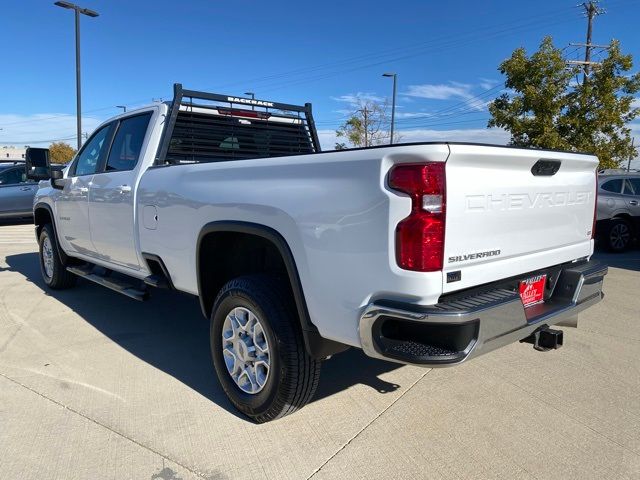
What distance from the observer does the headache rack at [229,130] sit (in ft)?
14.9

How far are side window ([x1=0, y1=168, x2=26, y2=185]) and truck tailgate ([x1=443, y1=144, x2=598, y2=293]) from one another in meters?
13.2

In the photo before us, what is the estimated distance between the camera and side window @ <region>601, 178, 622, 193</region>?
10.6m

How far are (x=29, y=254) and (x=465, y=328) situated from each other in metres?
9.20

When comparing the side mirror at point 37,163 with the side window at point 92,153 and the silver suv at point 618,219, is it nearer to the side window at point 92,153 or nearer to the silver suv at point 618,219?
the side window at point 92,153

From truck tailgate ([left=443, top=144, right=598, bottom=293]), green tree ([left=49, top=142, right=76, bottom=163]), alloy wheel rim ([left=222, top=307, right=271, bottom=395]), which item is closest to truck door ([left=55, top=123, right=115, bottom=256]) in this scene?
alloy wheel rim ([left=222, top=307, right=271, bottom=395])

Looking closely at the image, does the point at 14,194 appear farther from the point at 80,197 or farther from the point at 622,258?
the point at 622,258

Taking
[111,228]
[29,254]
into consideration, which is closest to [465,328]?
[111,228]

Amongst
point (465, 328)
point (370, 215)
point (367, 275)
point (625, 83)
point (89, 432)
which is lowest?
point (89, 432)

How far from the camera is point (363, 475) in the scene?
2645 mm

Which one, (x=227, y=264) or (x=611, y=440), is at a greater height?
(x=227, y=264)

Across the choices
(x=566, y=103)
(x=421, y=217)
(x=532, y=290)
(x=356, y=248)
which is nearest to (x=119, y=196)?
(x=356, y=248)

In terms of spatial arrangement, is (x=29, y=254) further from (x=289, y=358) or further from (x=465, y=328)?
(x=465, y=328)

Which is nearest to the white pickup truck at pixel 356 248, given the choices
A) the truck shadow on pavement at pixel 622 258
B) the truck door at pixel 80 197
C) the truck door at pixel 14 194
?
the truck door at pixel 80 197

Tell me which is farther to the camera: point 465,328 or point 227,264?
point 227,264
